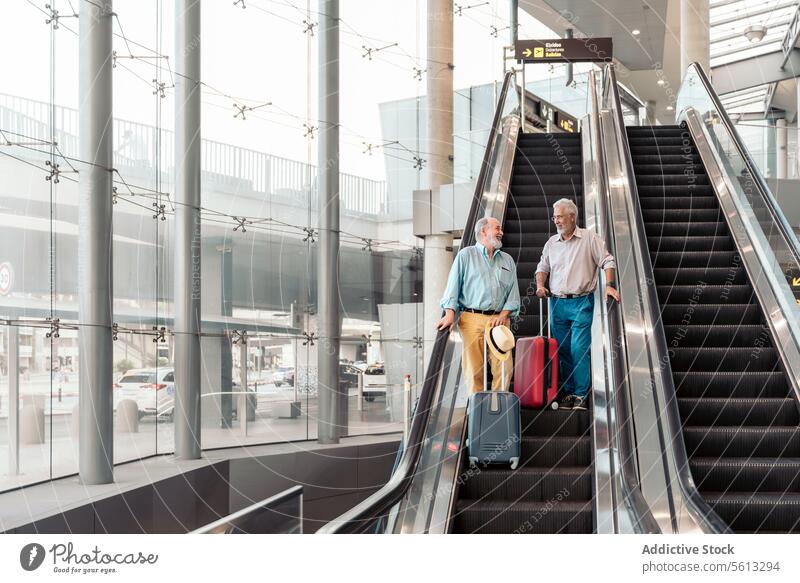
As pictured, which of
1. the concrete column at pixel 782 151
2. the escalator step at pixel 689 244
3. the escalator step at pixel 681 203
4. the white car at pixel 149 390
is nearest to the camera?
the escalator step at pixel 689 244

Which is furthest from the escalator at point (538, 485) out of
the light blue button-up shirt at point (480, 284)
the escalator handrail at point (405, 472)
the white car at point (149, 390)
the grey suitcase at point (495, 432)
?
the white car at point (149, 390)

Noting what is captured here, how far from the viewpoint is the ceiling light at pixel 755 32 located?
74.5ft

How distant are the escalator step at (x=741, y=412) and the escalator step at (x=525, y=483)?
2.86 ft

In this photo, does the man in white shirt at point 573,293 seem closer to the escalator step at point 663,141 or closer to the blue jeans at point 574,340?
the blue jeans at point 574,340

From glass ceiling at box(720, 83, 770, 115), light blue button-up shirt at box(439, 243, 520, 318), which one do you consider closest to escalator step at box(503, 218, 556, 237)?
light blue button-up shirt at box(439, 243, 520, 318)

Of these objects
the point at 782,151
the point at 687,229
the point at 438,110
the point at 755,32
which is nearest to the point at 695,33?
the point at 782,151

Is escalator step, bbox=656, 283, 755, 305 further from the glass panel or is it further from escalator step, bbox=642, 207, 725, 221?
escalator step, bbox=642, 207, 725, 221

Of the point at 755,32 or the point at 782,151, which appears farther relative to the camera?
the point at 755,32

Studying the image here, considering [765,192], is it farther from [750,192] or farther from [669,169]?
[669,169]

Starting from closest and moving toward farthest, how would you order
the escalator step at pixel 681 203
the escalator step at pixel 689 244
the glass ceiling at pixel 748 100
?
the escalator step at pixel 689 244 < the escalator step at pixel 681 203 < the glass ceiling at pixel 748 100

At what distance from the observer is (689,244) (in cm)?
841

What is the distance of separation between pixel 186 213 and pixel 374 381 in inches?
200

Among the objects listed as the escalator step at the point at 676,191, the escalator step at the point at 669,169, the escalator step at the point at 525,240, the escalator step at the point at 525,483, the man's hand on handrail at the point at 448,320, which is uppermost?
the escalator step at the point at 669,169

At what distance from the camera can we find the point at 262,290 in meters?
13.0
